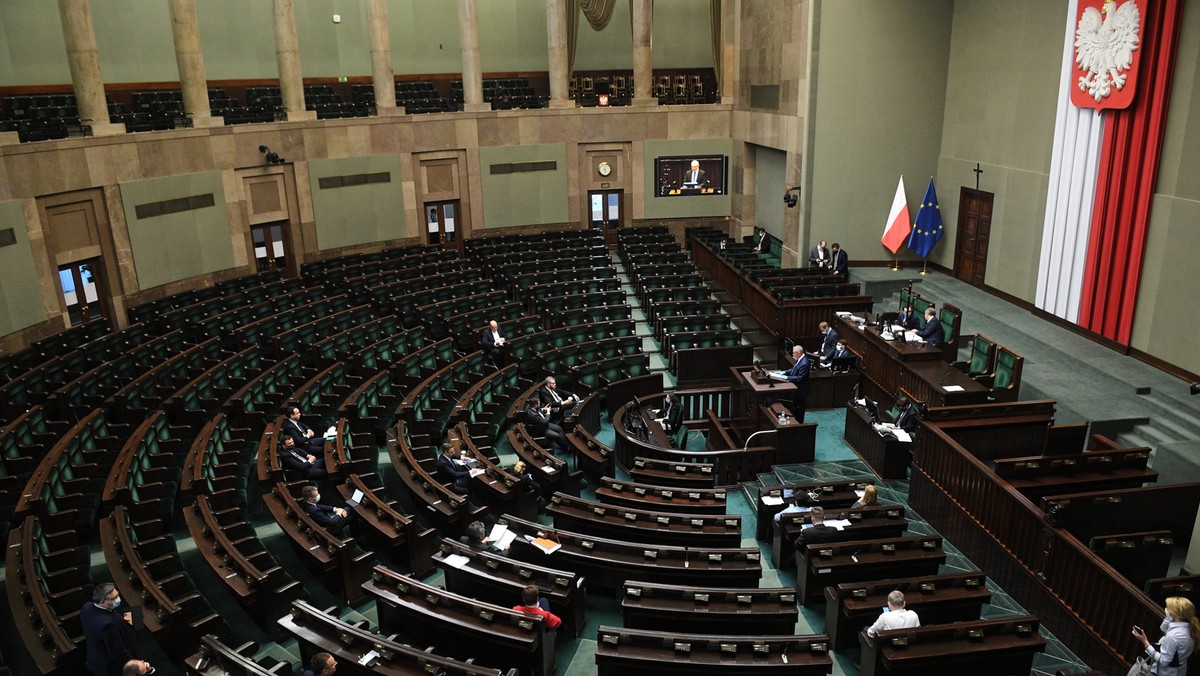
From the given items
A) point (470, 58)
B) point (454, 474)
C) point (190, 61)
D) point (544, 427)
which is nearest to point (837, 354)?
point (544, 427)

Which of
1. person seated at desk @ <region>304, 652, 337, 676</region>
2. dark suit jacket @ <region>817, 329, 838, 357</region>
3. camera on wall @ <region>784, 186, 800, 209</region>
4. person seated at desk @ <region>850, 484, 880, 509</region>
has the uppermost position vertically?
camera on wall @ <region>784, 186, 800, 209</region>

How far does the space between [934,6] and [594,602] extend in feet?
48.7

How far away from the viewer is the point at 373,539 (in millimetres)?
7867

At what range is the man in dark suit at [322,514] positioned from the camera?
7645mm

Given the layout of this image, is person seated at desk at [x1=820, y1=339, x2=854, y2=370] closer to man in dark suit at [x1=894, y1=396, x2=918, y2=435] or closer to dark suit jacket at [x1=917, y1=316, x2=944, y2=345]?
dark suit jacket at [x1=917, y1=316, x2=944, y2=345]

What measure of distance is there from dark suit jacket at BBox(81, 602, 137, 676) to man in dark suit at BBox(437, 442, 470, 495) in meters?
3.53

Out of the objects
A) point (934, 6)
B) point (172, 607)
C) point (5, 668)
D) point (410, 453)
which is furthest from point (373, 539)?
point (934, 6)

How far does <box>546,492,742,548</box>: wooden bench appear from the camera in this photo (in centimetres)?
781

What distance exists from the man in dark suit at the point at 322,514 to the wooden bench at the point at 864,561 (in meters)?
4.31

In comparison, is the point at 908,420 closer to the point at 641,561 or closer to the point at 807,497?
the point at 807,497

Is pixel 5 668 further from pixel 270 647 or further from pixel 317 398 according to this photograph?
pixel 317 398

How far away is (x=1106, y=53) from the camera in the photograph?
39.8 ft

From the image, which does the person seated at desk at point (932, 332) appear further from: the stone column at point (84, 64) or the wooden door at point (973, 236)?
the stone column at point (84, 64)

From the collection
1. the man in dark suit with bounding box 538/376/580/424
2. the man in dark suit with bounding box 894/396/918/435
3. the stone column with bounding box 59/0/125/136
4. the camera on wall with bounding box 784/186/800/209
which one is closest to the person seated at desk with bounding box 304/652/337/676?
the man in dark suit with bounding box 538/376/580/424
